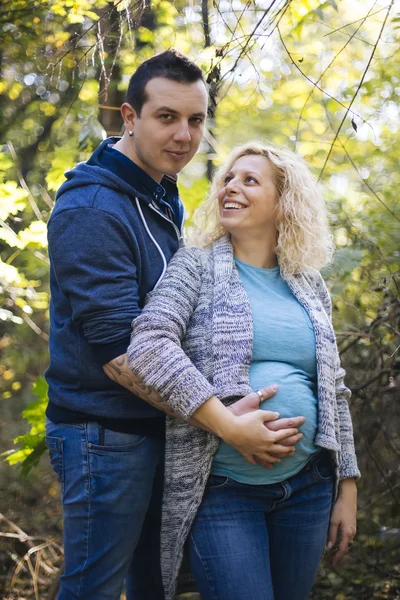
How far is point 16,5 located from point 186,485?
296cm

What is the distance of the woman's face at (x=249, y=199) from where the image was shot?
2.25m

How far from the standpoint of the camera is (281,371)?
2027mm

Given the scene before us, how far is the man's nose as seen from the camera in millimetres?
2168

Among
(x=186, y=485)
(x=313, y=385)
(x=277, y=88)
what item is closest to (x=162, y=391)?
(x=186, y=485)

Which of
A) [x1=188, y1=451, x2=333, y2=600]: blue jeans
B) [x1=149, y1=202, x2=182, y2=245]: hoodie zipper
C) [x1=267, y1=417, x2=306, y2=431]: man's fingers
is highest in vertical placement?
[x1=149, y1=202, x2=182, y2=245]: hoodie zipper

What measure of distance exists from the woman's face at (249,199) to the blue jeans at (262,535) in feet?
2.71

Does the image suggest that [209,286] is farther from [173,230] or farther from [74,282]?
[74,282]

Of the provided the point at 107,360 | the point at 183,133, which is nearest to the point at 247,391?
the point at 107,360

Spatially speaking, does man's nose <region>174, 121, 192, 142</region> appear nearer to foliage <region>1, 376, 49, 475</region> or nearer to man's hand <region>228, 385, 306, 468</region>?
man's hand <region>228, 385, 306, 468</region>

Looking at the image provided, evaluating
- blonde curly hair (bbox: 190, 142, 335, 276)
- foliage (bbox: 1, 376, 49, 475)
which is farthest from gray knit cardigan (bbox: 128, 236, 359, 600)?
foliage (bbox: 1, 376, 49, 475)

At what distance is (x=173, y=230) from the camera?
2.31 m

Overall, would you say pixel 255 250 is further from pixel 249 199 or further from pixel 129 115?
pixel 129 115

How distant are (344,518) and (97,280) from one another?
120 cm

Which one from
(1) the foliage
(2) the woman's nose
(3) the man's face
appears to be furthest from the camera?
(1) the foliage
